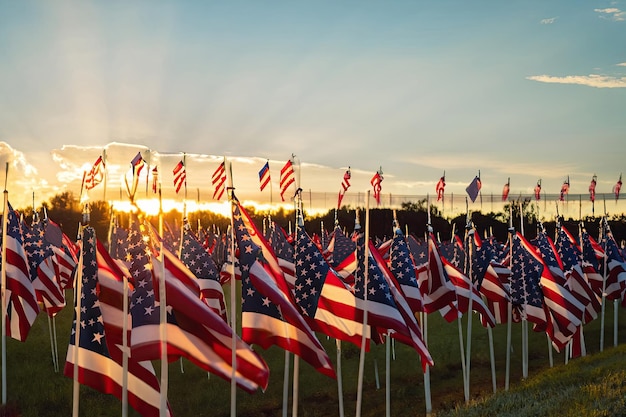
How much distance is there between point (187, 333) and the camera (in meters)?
11.3

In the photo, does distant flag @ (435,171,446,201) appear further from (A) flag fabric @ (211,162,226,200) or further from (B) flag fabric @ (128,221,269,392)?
(B) flag fabric @ (128,221,269,392)

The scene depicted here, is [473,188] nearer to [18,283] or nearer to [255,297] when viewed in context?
[255,297]

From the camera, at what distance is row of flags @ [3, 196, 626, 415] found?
1138cm

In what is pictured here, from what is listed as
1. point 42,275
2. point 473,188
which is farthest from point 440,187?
point 42,275

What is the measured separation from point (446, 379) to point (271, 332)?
683 inches

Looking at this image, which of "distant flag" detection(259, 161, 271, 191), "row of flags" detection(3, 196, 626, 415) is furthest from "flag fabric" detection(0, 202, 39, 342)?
"distant flag" detection(259, 161, 271, 191)

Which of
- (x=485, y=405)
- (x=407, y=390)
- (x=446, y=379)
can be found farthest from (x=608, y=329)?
(x=485, y=405)

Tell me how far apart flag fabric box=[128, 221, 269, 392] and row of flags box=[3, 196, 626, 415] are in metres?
0.02

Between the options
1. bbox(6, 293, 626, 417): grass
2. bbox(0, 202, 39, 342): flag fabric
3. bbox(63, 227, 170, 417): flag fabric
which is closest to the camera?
bbox(63, 227, 170, 417): flag fabric

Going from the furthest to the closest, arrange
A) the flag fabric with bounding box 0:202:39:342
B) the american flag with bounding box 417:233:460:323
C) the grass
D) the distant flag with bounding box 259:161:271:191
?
the distant flag with bounding box 259:161:271:191 < the flag fabric with bounding box 0:202:39:342 < the american flag with bounding box 417:233:460:323 < the grass

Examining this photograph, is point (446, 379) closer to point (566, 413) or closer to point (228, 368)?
point (566, 413)

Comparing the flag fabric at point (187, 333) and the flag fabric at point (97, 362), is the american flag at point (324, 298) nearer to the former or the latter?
the flag fabric at point (187, 333)

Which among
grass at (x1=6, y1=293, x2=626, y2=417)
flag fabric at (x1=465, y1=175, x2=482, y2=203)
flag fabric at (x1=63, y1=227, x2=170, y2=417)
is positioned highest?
flag fabric at (x1=465, y1=175, x2=482, y2=203)

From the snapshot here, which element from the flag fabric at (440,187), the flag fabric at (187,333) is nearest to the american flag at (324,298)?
the flag fabric at (187,333)
